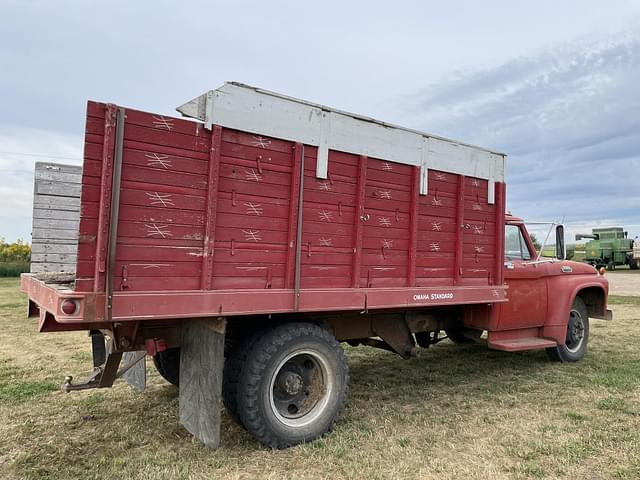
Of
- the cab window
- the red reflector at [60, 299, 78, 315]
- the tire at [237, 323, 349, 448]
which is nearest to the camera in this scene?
the red reflector at [60, 299, 78, 315]

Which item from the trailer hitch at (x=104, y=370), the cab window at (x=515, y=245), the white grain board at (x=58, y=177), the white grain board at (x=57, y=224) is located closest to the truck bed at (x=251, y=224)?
the trailer hitch at (x=104, y=370)

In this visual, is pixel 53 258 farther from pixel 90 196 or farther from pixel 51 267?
pixel 90 196

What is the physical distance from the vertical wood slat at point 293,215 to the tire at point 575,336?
4556 mm

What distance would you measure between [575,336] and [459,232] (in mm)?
3113

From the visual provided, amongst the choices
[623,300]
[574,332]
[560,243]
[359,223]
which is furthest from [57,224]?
[623,300]

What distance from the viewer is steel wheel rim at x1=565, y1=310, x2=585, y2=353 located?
22.4 feet

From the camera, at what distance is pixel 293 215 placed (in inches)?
154

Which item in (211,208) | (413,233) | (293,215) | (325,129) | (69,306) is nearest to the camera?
(69,306)

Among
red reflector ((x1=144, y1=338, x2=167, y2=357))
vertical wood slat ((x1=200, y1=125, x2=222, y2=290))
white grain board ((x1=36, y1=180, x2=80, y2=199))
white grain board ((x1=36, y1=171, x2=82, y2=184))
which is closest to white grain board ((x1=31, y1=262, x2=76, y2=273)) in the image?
white grain board ((x1=36, y1=180, x2=80, y2=199))

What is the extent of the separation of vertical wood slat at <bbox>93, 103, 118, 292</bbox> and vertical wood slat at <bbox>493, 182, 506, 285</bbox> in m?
4.12

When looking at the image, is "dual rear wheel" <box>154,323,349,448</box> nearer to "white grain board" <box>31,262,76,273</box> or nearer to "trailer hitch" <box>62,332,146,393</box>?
"trailer hitch" <box>62,332,146,393</box>

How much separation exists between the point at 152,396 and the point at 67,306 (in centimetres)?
245

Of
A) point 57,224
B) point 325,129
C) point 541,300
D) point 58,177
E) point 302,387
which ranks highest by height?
point 325,129

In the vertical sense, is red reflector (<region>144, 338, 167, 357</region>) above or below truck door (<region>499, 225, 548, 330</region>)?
below
